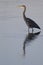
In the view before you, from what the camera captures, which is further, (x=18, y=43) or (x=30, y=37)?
(x=30, y=37)

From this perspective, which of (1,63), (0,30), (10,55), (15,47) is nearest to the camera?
(1,63)

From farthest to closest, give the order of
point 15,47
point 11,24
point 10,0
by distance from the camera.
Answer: point 10,0
point 11,24
point 15,47

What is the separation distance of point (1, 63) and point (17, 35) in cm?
252

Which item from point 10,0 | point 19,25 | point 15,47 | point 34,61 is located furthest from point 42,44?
point 10,0

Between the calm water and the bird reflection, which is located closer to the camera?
the calm water

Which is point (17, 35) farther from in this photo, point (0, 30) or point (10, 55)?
point (10, 55)

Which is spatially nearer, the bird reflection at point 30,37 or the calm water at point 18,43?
the calm water at point 18,43

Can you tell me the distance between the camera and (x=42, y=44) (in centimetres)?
955

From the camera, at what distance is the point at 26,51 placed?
894 cm

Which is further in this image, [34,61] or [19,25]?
[19,25]

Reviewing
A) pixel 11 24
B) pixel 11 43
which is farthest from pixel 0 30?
pixel 11 43

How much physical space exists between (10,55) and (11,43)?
1037 millimetres

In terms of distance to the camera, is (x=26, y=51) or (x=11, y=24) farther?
(x=11, y=24)

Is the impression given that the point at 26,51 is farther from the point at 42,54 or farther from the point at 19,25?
the point at 19,25
